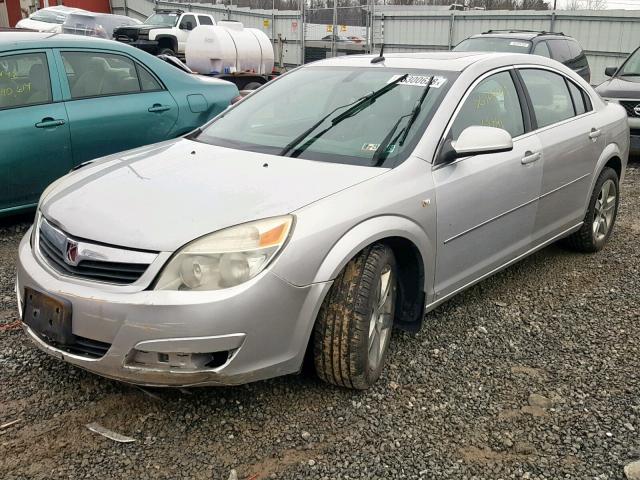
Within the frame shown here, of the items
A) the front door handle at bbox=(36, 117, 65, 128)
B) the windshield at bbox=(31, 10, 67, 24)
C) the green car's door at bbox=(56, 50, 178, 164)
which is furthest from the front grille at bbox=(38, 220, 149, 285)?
the windshield at bbox=(31, 10, 67, 24)

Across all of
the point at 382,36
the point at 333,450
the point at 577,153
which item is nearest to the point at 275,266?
the point at 333,450

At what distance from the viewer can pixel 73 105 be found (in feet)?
17.2

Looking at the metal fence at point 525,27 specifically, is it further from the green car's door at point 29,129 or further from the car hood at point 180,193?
the car hood at point 180,193

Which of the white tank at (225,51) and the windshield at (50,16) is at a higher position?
the windshield at (50,16)

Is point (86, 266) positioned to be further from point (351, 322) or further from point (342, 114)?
point (342, 114)

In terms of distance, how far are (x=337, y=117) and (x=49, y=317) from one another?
1813mm

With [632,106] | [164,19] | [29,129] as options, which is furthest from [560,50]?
[164,19]

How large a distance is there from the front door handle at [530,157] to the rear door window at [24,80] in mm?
3645

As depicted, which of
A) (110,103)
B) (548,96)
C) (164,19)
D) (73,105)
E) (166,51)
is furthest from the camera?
(164,19)

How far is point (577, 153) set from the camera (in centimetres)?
446

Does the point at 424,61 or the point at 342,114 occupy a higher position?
the point at 424,61

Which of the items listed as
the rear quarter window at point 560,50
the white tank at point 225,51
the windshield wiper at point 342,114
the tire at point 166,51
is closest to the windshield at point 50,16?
the tire at point 166,51

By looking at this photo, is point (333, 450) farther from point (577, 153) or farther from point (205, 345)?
point (577, 153)

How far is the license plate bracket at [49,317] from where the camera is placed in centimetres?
262
